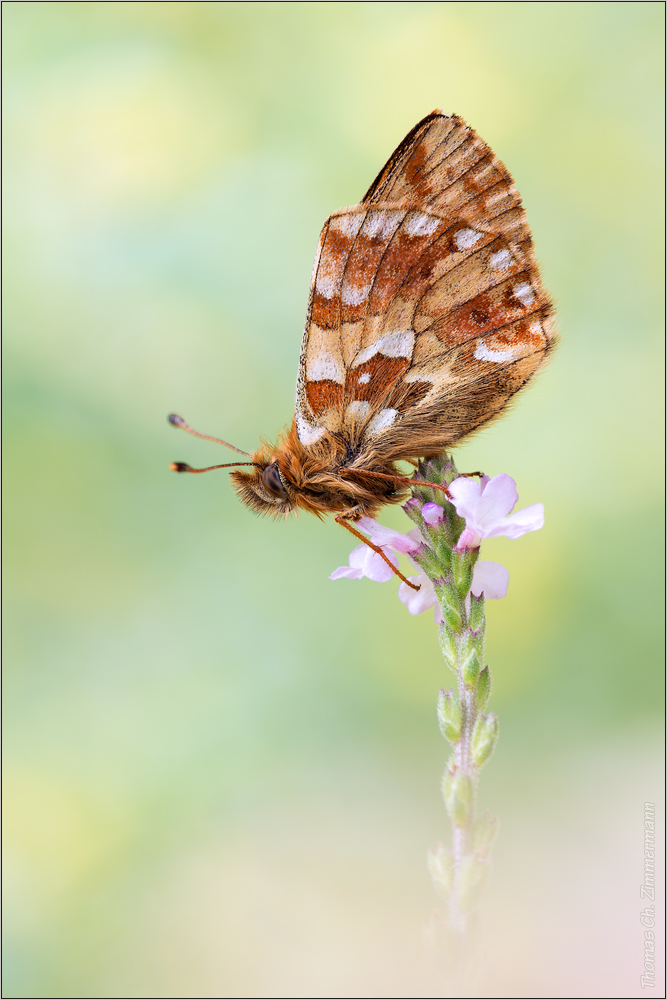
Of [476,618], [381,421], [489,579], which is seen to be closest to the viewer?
[476,618]

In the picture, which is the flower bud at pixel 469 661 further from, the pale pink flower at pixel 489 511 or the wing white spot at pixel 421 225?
the wing white spot at pixel 421 225

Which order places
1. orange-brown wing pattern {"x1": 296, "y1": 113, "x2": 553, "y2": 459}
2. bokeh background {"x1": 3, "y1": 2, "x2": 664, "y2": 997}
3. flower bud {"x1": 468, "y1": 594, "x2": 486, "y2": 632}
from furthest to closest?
bokeh background {"x1": 3, "y1": 2, "x2": 664, "y2": 997} < orange-brown wing pattern {"x1": 296, "y1": 113, "x2": 553, "y2": 459} < flower bud {"x1": 468, "y1": 594, "x2": 486, "y2": 632}

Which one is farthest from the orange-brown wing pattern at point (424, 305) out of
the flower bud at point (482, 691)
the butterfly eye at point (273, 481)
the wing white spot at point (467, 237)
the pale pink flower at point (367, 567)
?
the flower bud at point (482, 691)

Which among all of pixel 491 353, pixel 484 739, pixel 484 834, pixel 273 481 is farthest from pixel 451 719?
Result: pixel 491 353

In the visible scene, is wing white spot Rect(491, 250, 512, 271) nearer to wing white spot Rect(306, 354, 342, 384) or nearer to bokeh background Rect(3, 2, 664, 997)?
wing white spot Rect(306, 354, 342, 384)

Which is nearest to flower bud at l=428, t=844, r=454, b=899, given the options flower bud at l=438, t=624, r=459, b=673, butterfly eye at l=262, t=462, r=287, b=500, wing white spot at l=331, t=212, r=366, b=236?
flower bud at l=438, t=624, r=459, b=673

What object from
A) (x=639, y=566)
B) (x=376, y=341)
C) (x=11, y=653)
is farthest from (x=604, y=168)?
(x=11, y=653)

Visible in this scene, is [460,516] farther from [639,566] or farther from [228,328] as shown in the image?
[228,328]

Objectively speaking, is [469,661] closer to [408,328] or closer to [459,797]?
[459,797]
